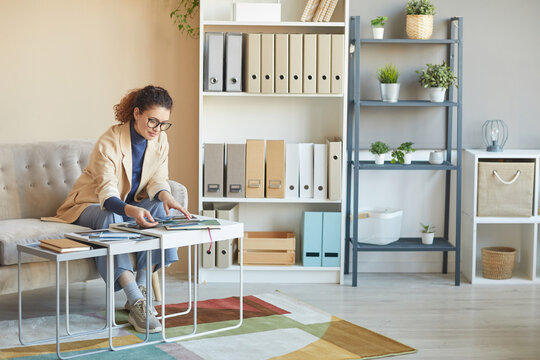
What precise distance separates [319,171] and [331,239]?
0.39m

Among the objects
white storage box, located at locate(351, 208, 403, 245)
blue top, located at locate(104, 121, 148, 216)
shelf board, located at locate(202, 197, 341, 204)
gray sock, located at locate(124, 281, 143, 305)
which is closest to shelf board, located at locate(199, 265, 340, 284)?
white storage box, located at locate(351, 208, 403, 245)

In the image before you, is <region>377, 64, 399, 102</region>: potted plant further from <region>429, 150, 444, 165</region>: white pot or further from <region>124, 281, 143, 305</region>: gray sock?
<region>124, 281, 143, 305</region>: gray sock

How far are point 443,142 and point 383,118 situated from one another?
1.30 feet

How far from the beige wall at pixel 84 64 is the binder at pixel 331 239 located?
0.99 meters

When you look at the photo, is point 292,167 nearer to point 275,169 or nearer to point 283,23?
point 275,169

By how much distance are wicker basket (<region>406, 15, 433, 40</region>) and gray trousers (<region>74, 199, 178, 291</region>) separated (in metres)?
1.80

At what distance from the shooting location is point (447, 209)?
4.30 m

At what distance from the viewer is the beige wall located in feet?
13.4

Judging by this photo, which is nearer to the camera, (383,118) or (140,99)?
(140,99)

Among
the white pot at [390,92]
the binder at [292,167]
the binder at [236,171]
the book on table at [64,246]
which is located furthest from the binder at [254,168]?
the book on table at [64,246]

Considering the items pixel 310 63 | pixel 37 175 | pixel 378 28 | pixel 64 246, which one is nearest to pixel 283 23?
pixel 310 63

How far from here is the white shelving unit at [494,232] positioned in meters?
4.01

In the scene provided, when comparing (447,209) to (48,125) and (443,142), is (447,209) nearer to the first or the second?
(443,142)

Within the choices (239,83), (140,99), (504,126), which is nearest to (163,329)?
(140,99)
